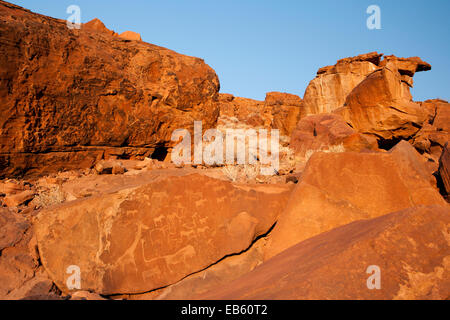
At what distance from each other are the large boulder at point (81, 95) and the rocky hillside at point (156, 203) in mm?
22

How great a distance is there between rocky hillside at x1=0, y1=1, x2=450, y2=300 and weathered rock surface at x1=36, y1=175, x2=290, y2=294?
1 cm

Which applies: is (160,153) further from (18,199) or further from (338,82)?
(338,82)

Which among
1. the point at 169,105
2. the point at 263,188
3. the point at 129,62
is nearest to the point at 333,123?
the point at 169,105

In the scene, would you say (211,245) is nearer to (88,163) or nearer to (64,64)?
(88,163)

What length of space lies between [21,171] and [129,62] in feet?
9.43

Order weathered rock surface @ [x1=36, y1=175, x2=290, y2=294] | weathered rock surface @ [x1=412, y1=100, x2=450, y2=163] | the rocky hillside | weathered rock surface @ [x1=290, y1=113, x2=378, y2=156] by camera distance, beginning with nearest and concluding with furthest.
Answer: the rocky hillside
weathered rock surface @ [x1=36, y1=175, x2=290, y2=294]
weathered rock surface @ [x1=290, y1=113, x2=378, y2=156]
weathered rock surface @ [x1=412, y1=100, x2=450, y2=163]

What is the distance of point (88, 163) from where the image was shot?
5.14 metres

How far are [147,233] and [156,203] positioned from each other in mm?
293

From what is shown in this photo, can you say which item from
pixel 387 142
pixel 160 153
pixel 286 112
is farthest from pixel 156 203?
pixel 286 112

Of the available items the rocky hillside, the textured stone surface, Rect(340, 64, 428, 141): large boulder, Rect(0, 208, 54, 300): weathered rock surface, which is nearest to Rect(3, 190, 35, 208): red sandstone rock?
the rocky hillside

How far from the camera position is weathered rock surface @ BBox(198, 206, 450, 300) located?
5.20ft

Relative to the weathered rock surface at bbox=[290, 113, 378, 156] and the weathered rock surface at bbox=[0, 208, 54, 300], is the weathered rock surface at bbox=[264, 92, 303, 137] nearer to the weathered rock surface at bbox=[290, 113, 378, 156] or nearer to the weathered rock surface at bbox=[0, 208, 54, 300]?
the weathered rock surface at bbox=[290, 113, 378, 156]

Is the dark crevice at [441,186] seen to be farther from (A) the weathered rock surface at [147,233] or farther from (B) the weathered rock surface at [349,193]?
(A) the weathered rock surface at [147,233]

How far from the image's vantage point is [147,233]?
2.68 meters
